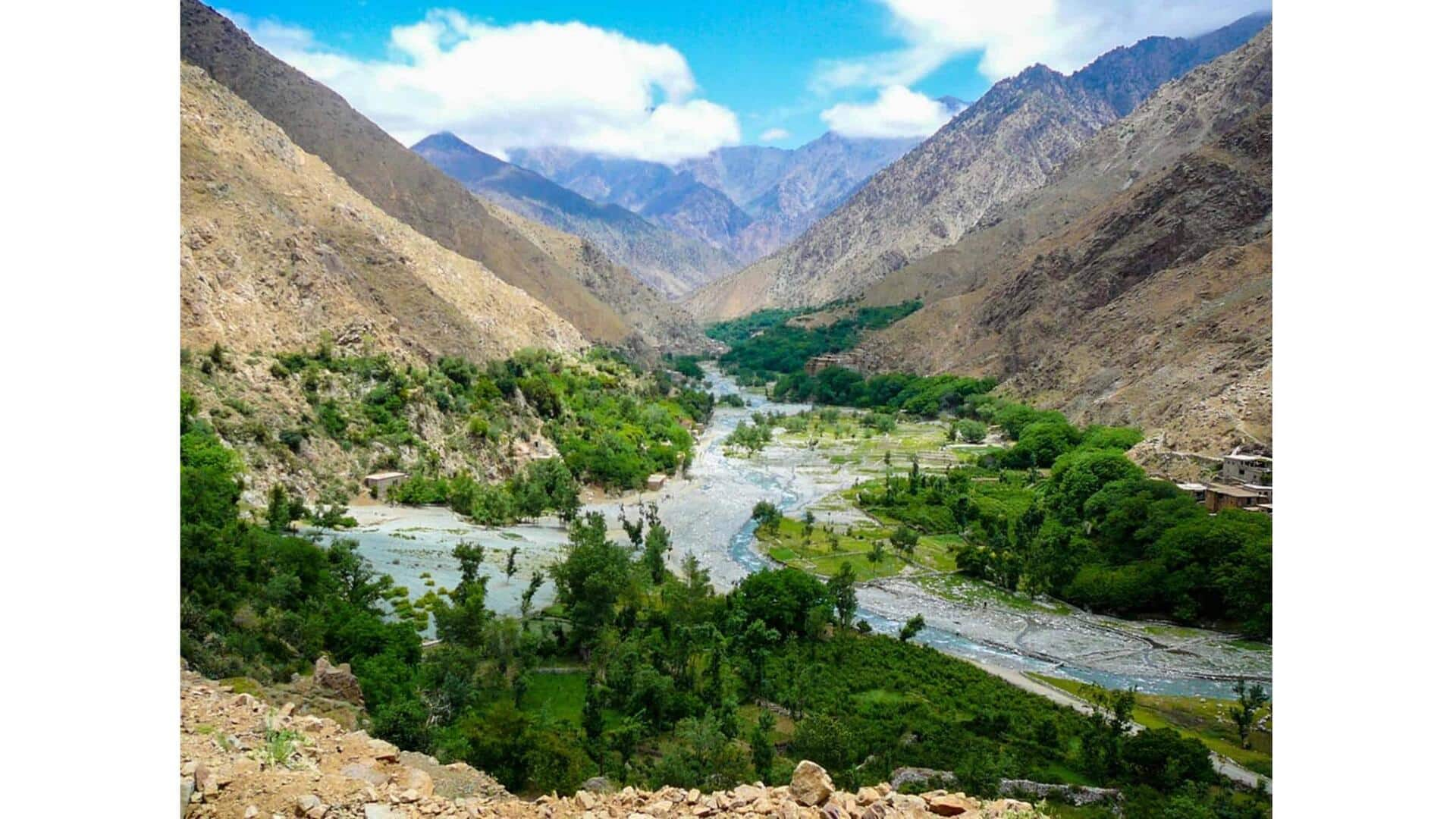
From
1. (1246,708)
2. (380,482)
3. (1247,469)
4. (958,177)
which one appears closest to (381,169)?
(380,482)

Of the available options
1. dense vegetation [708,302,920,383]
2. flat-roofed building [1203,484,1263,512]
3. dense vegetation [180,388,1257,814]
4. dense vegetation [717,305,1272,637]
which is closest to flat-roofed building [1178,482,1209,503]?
flat-roofed building [1203,484,1263,512]

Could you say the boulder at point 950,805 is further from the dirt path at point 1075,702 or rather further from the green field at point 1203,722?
the green field at point 1203,722

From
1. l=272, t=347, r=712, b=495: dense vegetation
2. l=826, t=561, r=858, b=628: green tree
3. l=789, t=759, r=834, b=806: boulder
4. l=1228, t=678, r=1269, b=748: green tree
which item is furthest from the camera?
l=272, t=347, r=712, b=495: dense vegetation

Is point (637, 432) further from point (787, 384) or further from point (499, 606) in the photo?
point (787, 384)

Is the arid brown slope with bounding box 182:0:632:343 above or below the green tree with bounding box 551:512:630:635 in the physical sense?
above

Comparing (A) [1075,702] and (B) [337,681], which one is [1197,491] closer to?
(A) [1075,702]

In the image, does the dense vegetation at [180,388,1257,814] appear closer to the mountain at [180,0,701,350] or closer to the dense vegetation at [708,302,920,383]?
the mountain at [180,0,701,350]

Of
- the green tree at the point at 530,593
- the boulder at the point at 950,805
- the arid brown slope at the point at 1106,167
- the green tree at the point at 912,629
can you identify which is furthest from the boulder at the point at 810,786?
the arid brown slope at the point at 1106,167

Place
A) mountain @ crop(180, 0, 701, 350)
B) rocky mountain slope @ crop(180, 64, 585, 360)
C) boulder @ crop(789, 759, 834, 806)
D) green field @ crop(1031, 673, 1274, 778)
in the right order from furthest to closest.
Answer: mountain @ crop(180, 0, 701, 350)
rocky mountain slope @ crop(180, 64, 585, 360)
green field @ crop(1031, 673, 1274, 778)
boulder @ crop(789, 759, 834, 806)
